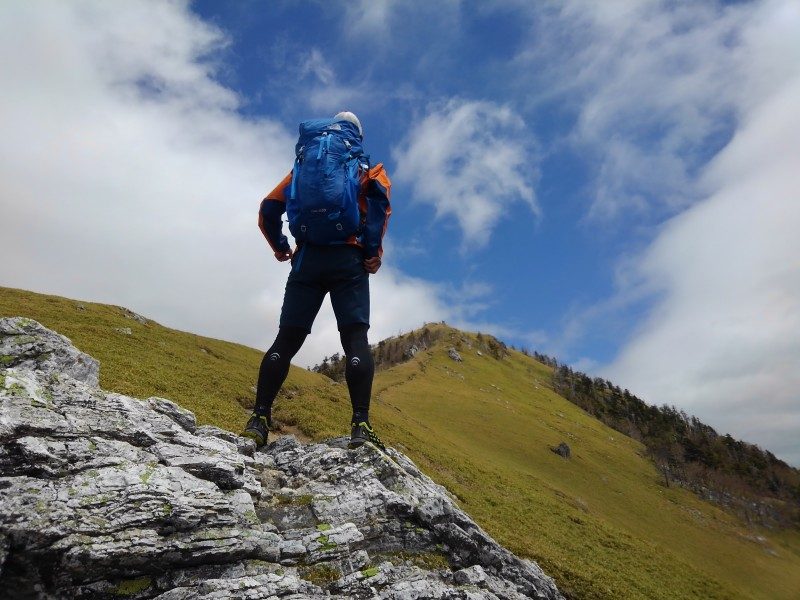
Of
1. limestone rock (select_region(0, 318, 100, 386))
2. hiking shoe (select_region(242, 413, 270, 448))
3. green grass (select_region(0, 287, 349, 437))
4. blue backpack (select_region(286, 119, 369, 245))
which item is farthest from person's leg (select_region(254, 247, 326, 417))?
green grass (select_region(0, 287, 349, 437))

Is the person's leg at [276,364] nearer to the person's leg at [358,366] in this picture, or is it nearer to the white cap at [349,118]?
the person's leg at [358,366]

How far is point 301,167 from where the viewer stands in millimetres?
7426

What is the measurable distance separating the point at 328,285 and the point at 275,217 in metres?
1.72

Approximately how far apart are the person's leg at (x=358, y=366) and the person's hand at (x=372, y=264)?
3.15 feet

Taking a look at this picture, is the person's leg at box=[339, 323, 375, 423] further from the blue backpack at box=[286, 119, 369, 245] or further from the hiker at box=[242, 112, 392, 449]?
the blue backpack at box=[286, 119, 369, 245]

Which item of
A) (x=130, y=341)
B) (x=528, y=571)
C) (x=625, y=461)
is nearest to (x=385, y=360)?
(x=625, y=461)

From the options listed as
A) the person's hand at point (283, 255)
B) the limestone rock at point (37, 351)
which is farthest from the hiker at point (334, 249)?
the limestone rock at point (37, 351)

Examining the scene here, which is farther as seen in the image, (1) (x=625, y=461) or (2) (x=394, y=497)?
(1) (x=625, y=461)

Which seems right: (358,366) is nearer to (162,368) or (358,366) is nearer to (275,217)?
(275,217)

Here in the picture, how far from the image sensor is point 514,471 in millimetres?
42719

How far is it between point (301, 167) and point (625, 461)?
100.0 meters

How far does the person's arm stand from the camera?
7.58 m

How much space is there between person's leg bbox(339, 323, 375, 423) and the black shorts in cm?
16

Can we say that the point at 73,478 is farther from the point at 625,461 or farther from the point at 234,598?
the point at 625,461
